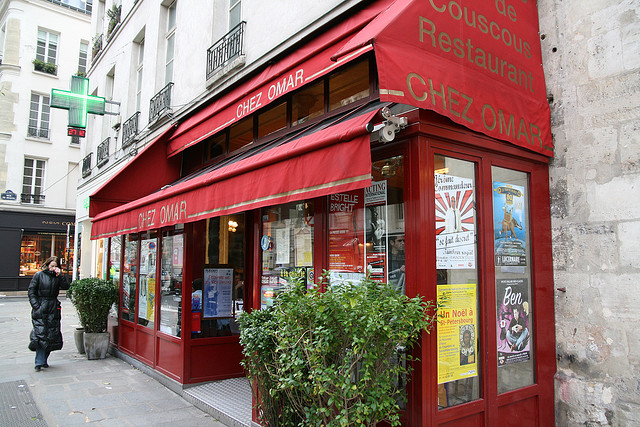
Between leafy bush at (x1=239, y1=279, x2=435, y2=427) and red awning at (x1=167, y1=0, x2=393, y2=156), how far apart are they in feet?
5.75

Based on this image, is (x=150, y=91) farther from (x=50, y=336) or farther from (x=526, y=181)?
(x=526, y=181)

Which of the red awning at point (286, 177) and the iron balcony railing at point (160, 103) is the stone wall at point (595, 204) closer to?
the red awning at point (286, 177)

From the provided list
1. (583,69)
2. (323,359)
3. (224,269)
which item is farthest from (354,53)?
(224,269)

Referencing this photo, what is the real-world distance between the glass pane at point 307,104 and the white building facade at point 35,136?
21.2 meters

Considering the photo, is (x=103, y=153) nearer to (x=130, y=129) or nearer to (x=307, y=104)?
(x=130, y=129)

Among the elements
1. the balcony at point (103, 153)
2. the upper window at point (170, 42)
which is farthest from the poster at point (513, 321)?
the balcony at point (103, 153)

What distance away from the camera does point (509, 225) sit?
13.8 ft

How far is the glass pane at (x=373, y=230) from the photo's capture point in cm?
367

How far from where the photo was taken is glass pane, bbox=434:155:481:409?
3541 mm

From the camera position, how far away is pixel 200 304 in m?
6.85

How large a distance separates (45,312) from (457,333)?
742 cm

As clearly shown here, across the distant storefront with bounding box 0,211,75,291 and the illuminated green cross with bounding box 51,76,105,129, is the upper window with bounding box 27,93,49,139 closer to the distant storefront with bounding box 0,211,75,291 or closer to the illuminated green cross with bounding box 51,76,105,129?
the distant storefront with bounding box 0,211,75,291

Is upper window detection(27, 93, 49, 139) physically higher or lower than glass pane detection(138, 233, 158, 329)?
higher

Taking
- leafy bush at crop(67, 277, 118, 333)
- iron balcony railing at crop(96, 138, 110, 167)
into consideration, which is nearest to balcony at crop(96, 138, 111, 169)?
iron balcony railing at crop(96, 138, 110, 167)
